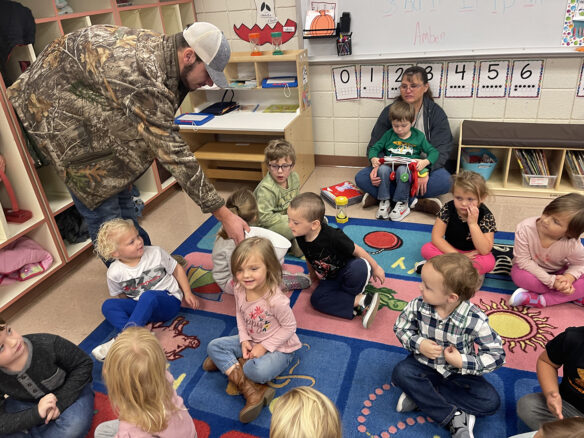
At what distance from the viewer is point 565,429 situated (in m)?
1.04

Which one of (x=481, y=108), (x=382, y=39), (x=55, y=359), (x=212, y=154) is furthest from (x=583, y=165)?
(x=55, y=359)

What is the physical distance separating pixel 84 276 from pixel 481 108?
3274 millimetres

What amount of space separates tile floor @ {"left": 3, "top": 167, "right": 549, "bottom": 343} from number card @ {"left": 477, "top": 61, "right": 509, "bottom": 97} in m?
0.85

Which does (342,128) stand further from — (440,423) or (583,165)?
(440,423)

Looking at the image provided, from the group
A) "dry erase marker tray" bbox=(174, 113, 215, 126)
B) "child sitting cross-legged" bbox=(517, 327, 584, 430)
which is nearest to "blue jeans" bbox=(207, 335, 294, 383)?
"child sitting cross-legged" bbox=(517, 327, 584, 430)

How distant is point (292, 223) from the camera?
2150 mm

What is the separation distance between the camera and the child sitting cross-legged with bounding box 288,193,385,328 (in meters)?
2.15

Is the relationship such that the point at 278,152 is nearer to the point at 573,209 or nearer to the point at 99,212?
the point at 99,212

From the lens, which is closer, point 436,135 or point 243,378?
point 243,378

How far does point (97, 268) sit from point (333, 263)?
5.46 feet

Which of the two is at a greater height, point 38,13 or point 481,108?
point 38,13

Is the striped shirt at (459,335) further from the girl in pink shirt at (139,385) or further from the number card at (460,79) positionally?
the number card at (460,79)

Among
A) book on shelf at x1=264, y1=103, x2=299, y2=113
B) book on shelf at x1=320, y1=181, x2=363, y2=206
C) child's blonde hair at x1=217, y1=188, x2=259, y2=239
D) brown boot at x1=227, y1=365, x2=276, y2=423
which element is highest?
book on shelf at x1=264, y1=103, x2=299, y2=113

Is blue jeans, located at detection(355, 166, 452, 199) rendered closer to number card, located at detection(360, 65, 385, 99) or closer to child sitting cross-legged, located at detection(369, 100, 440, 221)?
child sitting cross-legged, located at detection(369, 100, 440, 221)
